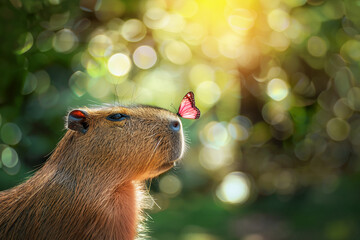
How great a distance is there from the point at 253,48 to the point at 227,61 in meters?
0.24

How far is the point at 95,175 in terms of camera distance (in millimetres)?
1244

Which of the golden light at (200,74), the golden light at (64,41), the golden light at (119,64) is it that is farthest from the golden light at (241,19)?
the golden light at (64,41)

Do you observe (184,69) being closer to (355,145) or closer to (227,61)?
(227,61)

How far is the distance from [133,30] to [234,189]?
1.95 metres

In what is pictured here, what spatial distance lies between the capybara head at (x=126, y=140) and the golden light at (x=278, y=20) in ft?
7.36

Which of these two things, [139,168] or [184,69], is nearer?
[139,168]

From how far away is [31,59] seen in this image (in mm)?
2469

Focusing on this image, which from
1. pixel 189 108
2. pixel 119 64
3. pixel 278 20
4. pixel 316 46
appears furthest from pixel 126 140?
pixel 316 46

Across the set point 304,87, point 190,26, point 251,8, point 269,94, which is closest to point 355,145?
point 304,87

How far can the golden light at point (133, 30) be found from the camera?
3.12m

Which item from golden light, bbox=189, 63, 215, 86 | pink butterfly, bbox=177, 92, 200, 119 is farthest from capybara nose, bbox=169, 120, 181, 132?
golden light, bbox=189, 63, 215, 86

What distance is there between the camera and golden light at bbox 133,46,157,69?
117 inches

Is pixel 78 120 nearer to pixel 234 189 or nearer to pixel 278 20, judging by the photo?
pixel 278 20

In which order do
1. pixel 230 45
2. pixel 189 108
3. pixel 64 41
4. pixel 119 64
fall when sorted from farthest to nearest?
1. pixel 230 45
2. pixel 64 41
3. pixel 119 64
4. pixel 189 108
